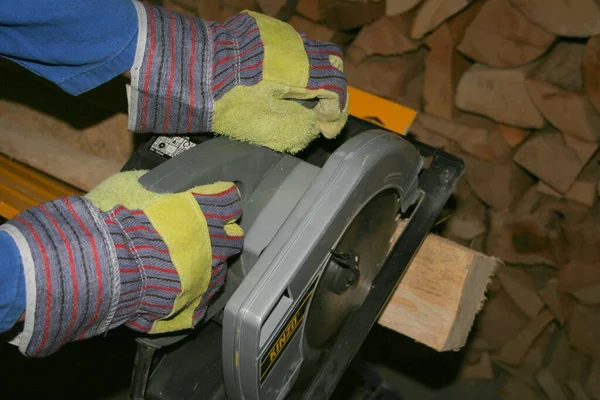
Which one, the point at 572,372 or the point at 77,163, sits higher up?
the point at 77,163

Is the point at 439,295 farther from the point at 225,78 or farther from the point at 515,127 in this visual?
the point at 515,127

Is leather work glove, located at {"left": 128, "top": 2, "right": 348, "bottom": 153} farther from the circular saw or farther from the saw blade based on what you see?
the saw blade

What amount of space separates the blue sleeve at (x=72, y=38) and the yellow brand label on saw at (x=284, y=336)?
434 mm

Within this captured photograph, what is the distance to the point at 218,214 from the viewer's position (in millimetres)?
898

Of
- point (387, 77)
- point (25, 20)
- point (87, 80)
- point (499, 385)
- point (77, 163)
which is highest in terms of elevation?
point (25, 20)

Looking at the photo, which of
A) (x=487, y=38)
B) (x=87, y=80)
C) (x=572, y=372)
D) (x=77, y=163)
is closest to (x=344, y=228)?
(x=87, y=80)

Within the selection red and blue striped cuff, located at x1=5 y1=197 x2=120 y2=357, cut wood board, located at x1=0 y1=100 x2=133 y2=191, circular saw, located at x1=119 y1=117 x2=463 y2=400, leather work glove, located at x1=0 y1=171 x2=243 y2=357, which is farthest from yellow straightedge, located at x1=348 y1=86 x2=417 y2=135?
red and blue striped cuff, located at x1=5 y1=197 x2=120 y2=357

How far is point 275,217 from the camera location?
3.21 ft

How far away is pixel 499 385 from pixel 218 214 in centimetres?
200

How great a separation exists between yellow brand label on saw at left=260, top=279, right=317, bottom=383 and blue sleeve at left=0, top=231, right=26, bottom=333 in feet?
1.04

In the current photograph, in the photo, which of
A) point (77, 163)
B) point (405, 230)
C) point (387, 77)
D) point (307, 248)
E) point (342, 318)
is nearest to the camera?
point (307, 248)

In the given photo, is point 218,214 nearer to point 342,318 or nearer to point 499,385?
point 342,318

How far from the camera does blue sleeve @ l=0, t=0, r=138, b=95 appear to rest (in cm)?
87

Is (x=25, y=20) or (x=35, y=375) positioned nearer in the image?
(x=25, y=20)
